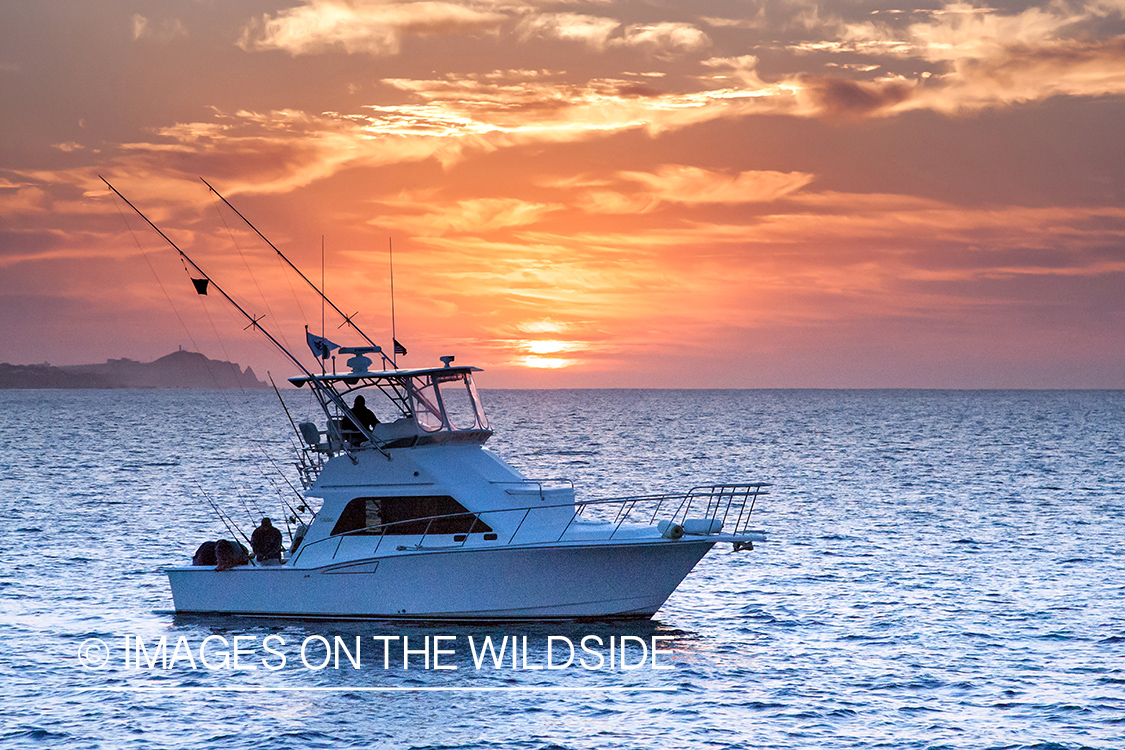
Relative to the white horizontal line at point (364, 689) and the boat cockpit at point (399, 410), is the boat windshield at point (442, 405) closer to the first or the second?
the boat cockpit at point (399, 410)

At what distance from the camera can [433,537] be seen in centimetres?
1930

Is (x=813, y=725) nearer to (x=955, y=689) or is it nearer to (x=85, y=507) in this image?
(x=955, y=689)

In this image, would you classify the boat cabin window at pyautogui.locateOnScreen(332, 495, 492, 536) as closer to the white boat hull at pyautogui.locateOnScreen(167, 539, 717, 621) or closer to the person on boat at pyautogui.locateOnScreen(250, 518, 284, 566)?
the white boat hull at pyautogui.locateOnScreen(167, 539, 717, 621)

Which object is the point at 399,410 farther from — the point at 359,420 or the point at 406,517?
the point at 406,517

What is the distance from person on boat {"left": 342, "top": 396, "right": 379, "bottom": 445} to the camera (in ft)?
66.6

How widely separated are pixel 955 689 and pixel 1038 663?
7.64ft

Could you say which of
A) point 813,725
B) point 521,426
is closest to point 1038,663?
point 813,725

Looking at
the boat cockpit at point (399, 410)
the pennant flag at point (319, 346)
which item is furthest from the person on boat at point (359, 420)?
the pennant flag at point (319, 346)

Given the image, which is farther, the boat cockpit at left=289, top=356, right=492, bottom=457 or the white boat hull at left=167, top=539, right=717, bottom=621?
the boat cockpit at left=289, top=356, right=492, bottom=457

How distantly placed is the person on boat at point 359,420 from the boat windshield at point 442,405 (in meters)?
0.84

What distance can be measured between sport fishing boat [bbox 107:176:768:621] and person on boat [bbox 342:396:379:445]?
26mm

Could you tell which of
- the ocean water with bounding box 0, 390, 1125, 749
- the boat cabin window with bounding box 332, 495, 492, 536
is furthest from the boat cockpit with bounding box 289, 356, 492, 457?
the ocean water with bounding box 0, 390, 1125, 749

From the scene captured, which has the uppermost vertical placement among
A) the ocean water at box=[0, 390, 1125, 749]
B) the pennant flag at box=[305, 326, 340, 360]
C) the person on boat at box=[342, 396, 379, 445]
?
the pennant flag at box=[305, 326, 340, 360]

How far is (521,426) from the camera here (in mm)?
120312
